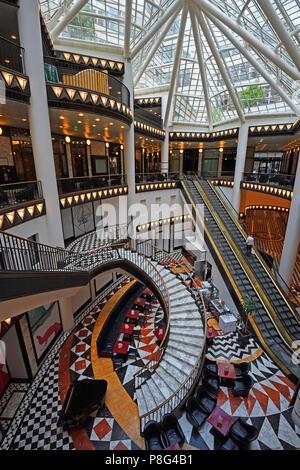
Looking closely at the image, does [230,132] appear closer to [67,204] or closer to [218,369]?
[67,204]

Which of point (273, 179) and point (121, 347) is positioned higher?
point (273, 179)

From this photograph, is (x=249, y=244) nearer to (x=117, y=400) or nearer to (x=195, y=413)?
(x=195, y=413)

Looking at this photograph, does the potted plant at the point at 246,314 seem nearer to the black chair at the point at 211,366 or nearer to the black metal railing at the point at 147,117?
the black chair at the point at 211,366

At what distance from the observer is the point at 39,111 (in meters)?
8.36

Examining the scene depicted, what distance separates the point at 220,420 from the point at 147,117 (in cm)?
2014

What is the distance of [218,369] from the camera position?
761 centimetres

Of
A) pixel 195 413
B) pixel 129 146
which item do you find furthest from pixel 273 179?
pixel 195 413

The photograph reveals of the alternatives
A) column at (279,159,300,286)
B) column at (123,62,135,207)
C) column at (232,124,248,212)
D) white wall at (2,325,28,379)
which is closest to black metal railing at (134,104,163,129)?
column at (123,62,135,207)

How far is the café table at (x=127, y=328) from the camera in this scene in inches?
459

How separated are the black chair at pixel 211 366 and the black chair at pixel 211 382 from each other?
0.15 meters

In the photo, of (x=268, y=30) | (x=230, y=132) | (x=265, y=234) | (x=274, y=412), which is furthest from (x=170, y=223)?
(x=274, y=412)

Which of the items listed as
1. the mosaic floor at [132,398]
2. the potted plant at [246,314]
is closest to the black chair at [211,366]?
the mosaic floor at [132,398]

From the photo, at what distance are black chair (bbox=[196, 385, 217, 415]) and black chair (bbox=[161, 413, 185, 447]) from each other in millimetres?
926

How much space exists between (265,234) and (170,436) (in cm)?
2278
